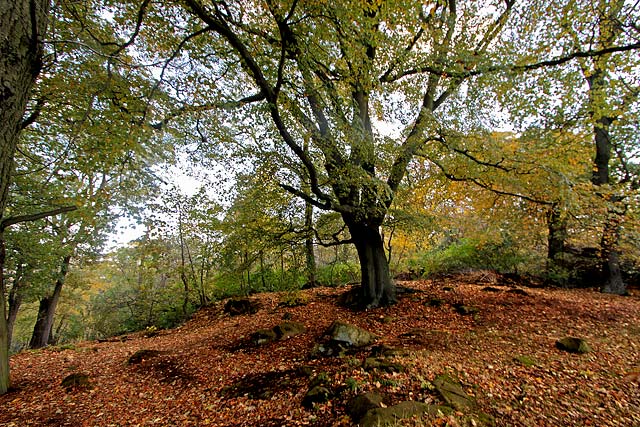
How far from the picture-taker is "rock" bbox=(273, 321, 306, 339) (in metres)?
5.41

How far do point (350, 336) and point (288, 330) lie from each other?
157 centimetres

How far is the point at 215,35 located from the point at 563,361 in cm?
745

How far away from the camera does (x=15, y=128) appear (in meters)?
2.06

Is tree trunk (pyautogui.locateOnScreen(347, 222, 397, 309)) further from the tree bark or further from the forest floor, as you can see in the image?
the tree bark

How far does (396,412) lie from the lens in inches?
94.7

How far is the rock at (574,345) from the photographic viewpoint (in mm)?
3832

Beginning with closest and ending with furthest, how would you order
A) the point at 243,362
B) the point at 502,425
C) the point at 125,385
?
the point at 502,425 → the point at 125,385 → the point at 243,362

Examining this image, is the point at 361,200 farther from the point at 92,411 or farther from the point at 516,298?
the point at 92,411

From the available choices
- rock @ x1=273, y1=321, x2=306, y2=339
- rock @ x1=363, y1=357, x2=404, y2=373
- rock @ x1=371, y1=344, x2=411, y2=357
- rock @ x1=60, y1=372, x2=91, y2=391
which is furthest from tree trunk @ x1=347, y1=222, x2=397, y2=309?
rock @ x1=60, y1=372, x2=91, y2=391

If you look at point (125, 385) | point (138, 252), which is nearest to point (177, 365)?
point (125, 385)

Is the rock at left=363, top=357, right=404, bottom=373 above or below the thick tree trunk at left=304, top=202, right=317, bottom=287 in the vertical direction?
below

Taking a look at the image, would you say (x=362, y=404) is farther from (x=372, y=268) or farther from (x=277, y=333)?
(x=372, y=268)

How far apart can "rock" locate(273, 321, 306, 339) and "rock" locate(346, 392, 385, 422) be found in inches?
112

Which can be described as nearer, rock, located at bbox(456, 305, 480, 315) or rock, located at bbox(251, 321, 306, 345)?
rock, located at bbox(251, 321, 306, 345)
